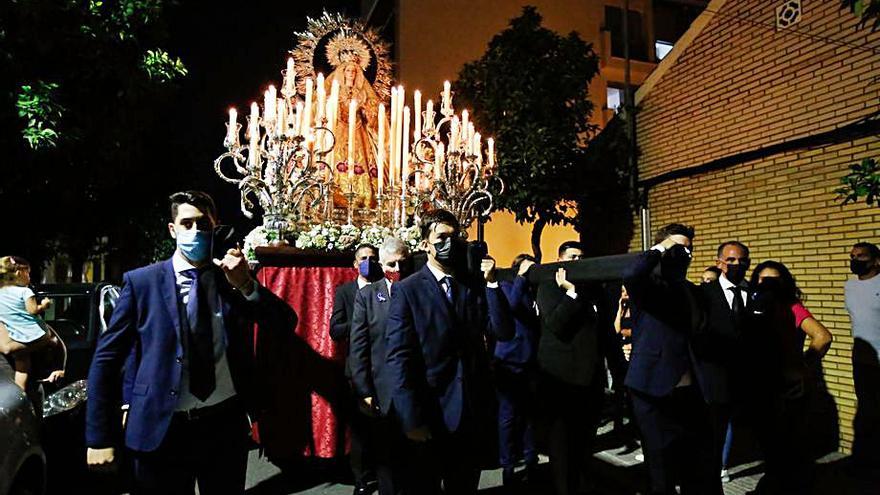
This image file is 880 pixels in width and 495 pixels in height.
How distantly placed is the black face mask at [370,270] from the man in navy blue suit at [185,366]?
6.35 ft

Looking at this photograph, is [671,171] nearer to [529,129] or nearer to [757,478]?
[529,129]

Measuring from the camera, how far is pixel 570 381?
4.14m

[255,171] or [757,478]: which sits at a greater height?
[255,171]

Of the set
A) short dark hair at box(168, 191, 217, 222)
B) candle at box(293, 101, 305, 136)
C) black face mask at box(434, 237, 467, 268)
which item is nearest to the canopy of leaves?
candle at box(293, 101, 305, 136)

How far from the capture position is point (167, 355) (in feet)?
8.14

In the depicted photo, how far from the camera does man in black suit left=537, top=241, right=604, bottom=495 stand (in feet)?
13.2

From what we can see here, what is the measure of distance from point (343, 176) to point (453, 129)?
151cm

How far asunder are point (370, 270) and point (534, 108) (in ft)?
18.3

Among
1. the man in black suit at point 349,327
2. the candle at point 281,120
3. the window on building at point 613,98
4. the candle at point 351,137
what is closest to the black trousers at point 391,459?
the man in black suit at point 349,327

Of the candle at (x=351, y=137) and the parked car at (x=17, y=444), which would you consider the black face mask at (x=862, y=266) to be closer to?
the candle at (x=351, y=137)

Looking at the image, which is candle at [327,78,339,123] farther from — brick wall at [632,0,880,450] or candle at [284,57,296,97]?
brick wall at [632,0,880,450]

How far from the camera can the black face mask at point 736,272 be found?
4289 millimetres

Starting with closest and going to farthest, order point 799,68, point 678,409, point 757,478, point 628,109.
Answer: point 678,409
point 757,478
point 799,68
point 628,109

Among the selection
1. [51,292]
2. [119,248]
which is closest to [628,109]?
[51,292]
